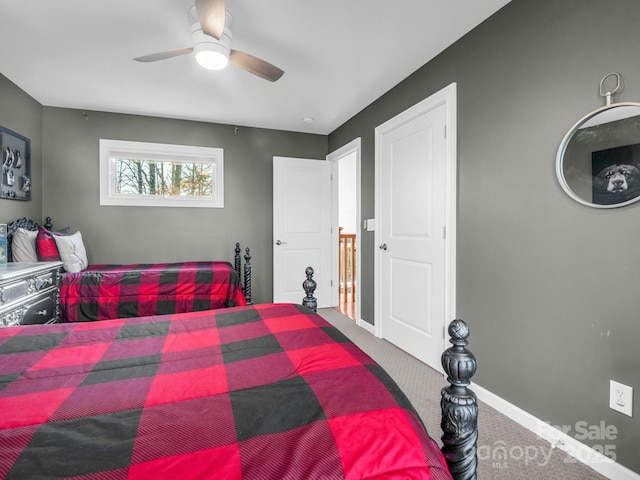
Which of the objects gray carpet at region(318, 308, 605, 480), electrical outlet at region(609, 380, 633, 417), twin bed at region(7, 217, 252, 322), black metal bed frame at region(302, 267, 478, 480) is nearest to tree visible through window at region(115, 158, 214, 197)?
twin bed at region(7, 217, 252, 322)

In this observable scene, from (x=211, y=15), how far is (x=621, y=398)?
2.66m

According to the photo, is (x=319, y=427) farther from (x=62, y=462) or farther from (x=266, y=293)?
(x=266, y=293)

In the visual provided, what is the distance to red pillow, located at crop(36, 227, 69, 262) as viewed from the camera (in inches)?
116

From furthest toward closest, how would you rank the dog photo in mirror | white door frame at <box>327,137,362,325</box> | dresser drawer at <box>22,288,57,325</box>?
white door frame at <box>327,137,362,325</box>
dresser drawer at <box>22,288,57,325</box>
the dog photo in mirror

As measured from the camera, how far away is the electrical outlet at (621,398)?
58.1 inches

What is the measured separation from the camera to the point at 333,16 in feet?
7.00

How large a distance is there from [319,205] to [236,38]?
248 centimetres

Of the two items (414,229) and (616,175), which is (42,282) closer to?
(414,229)

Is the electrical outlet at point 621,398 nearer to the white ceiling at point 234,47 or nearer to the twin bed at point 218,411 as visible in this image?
the twin bed at point 218,411

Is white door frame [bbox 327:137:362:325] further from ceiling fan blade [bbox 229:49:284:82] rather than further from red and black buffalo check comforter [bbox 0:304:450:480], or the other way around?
red and black buffalo check comforter [bbox 0:304:450:480]

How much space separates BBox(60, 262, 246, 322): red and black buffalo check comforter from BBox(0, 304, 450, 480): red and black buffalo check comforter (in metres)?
1.72

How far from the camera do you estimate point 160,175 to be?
4.13 meters

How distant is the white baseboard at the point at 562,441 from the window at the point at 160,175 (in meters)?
3.55

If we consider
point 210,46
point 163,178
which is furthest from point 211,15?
point 163,178
